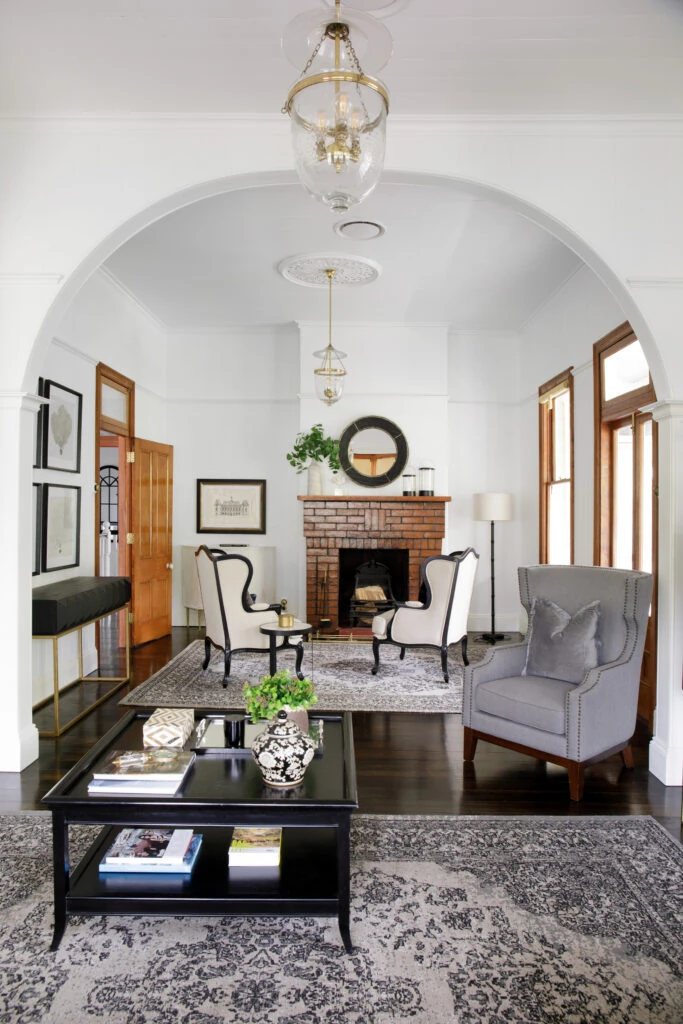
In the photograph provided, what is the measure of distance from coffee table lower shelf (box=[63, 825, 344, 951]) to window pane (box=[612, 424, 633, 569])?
11.5 ft

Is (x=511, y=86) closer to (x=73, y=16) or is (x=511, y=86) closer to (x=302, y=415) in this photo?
(x=73, y=16)

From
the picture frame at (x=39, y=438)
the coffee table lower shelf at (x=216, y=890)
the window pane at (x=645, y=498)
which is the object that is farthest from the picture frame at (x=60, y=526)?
the window pane at (x=645, y=498)

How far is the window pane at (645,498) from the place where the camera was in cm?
449

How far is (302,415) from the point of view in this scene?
23.5 ft

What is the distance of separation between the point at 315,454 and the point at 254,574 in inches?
55.6

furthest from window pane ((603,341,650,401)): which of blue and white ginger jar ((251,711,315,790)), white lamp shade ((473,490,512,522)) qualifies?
blue and white ginger jar ((251,711,315,790))

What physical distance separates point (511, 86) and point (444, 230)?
177 cm

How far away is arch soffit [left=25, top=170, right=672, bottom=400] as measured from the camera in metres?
3.35

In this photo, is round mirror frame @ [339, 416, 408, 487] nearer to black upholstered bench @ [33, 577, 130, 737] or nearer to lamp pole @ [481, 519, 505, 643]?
lamp pole @ [481, 519, 505, 643]

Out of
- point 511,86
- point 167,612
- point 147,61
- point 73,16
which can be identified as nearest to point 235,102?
point 147,61

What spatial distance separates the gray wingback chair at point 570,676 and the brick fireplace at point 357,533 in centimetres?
316

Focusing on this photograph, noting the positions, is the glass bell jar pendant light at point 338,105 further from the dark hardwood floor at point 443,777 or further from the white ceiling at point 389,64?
the dark hardwood floor at point 443,777

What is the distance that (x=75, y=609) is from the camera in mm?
4254

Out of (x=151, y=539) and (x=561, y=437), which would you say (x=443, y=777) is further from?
(x=151, y=539)
